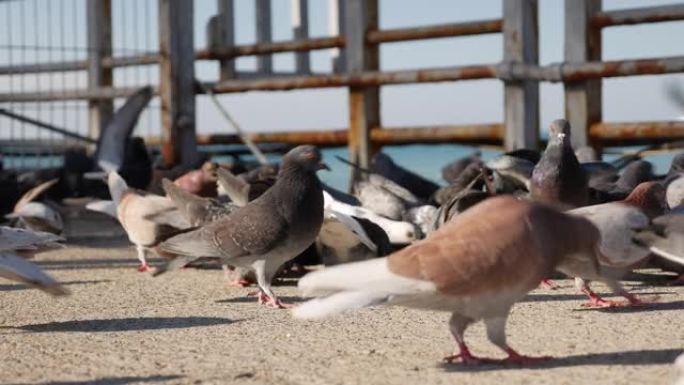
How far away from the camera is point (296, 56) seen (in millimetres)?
13797

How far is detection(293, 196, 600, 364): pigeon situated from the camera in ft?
11.5

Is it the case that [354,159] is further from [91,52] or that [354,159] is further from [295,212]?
[295,212]

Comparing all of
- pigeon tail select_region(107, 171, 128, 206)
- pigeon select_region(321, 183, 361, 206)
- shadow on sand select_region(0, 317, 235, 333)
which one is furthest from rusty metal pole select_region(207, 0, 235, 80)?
shadow on sand select_region(0, 317, 235, 333)

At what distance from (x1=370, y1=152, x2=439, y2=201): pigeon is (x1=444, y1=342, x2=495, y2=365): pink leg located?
17.0ft

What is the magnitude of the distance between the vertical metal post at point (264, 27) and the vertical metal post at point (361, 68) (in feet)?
9.58

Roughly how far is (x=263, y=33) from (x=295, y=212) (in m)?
8.38

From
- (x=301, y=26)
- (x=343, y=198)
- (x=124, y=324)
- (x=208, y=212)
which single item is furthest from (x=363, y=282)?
(x=301, y=26)

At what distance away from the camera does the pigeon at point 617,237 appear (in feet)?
15.3

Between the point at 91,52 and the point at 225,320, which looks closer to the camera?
the point at 225,320

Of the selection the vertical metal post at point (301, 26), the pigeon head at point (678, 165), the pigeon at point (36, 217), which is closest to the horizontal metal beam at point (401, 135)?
the pigeon head at point (678, 165)

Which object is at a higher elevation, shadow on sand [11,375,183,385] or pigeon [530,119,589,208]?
pigeon [530,119,589,208]

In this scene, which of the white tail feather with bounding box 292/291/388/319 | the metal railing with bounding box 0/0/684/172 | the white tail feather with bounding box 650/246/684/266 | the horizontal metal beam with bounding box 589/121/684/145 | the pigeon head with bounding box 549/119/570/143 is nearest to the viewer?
the white tail feather with bounding box 292/291/388/319

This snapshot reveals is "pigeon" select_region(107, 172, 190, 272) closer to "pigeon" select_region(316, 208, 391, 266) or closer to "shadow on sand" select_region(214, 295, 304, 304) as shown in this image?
"pigeon" select_region(316, 208, 391, 266)

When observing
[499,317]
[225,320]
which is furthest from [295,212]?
[499,317]
